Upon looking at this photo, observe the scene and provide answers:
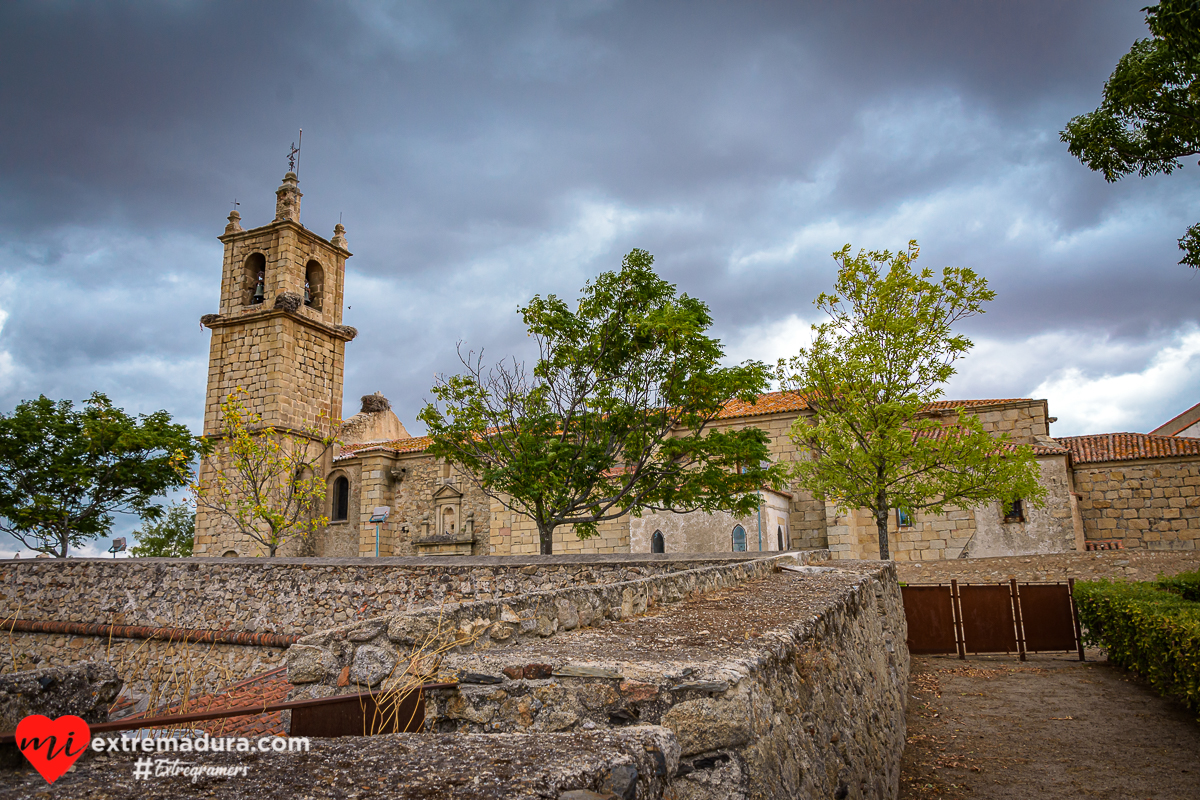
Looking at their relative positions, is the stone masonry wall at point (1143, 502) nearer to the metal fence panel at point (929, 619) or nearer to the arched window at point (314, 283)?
the metal fence panel at point (929, 619)

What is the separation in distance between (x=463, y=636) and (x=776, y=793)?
164 cm

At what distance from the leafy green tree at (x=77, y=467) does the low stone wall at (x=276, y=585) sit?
24.5 feet

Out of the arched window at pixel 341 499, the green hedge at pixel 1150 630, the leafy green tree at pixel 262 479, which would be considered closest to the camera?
the green hedge at pixel 1150 630

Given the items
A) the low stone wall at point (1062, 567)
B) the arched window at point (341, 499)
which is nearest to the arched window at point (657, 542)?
the low stone wall at point (1062, 567)

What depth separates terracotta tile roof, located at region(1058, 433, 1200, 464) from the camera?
2236 cm

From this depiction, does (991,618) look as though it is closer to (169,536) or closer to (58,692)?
(58,692)

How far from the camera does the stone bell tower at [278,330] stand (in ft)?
87.8

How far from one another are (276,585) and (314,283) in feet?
71.7

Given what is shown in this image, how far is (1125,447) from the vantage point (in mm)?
23625

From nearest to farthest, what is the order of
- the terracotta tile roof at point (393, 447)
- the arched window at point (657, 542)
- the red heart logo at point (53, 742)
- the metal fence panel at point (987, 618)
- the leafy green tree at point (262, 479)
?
the red heart logo at point (53, 742) < the metal fence panel at point (987, 618) < the arched window at point (657, 542) < the leafy green tree at point (262, 479) < the terracotta tile roof at point (393, 447)

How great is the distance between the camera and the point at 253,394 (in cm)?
2703

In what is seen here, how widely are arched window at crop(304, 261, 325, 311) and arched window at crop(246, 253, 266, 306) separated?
67.5 inches

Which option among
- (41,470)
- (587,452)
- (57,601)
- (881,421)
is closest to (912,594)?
(881,421)

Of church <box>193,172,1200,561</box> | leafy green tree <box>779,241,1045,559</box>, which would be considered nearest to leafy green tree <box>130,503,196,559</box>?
church <box>193,172,1200,561</box>
